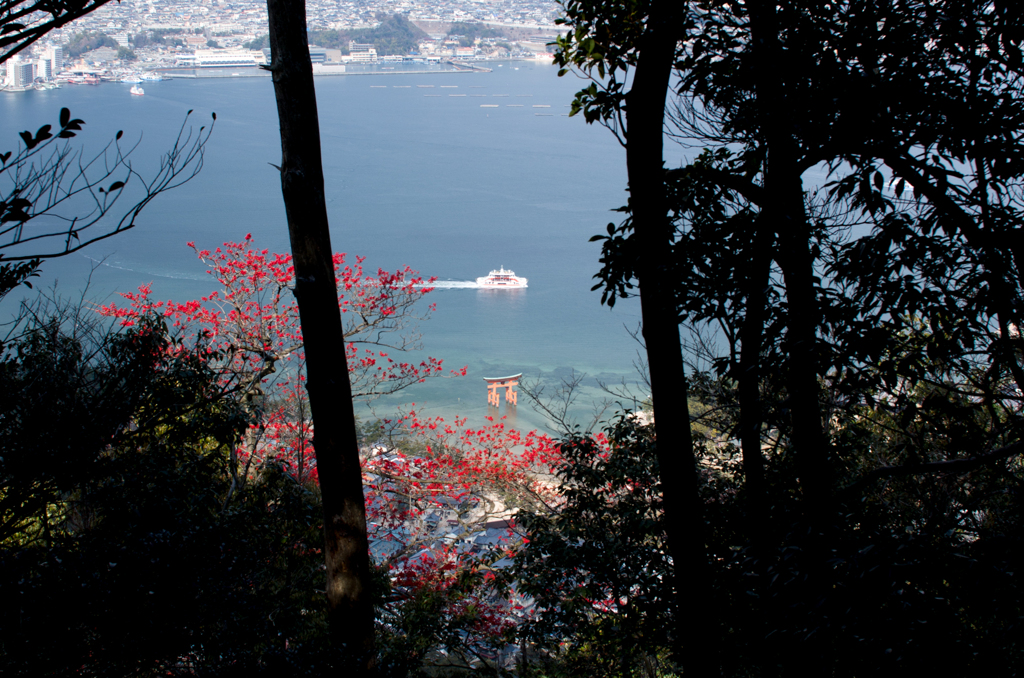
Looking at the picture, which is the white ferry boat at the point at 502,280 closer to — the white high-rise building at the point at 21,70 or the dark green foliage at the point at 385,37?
the white high-rise building at the point at 21,70

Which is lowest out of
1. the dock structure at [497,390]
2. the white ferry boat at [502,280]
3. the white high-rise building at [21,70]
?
the dock structure at [497,390]

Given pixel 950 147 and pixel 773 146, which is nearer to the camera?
pixel 950 147

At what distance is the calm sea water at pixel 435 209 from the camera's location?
19578 millimetres

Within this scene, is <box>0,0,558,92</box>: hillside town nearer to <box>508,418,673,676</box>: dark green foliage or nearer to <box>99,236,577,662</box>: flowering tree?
<box>99,236,577,662</box>: flowering tree

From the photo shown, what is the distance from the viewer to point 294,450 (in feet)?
25.7

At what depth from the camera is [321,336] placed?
269cm

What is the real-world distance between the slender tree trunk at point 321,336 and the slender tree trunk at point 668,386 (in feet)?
4.09

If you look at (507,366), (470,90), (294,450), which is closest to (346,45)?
(470,90)

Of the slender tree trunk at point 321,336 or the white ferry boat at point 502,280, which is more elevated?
the slender tree trunk at point 321,336

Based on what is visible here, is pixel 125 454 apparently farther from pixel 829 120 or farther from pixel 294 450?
pixel 829 120

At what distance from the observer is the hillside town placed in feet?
109

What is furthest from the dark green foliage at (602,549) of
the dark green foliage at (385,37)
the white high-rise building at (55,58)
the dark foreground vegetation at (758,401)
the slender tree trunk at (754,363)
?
the dark green foliage at (385,37)

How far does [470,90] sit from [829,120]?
6658cm

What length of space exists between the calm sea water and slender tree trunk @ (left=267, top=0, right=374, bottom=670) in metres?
3.91
